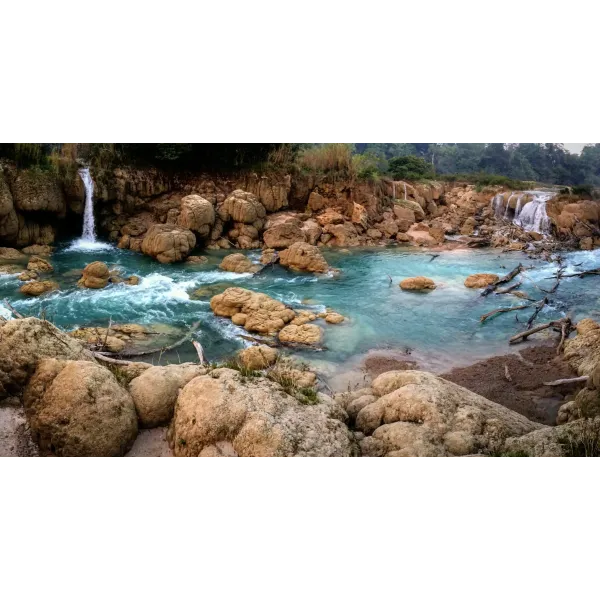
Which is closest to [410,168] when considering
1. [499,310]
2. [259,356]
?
[499,310]

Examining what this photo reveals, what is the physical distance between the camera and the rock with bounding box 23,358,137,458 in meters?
2.24

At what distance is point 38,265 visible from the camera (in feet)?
16.3

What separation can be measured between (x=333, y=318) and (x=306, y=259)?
4.69 ft

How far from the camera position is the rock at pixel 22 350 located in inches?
95.0

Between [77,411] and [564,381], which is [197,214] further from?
[564,381]

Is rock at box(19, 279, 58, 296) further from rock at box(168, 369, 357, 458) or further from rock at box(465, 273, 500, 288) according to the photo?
rock at box(465, 273, 500, 288)

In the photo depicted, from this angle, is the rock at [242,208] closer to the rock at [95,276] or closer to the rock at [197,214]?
the rock at [197,214]

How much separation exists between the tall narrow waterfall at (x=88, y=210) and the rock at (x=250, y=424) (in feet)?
13.1

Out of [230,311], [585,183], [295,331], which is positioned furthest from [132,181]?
[585,183]

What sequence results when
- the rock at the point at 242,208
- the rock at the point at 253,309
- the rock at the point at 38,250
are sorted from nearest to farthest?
1. the rock at the point at 253,309
2. the rock at the point at 38,250
3. the rock at the point at 242,208

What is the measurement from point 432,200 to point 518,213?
3.97 ft

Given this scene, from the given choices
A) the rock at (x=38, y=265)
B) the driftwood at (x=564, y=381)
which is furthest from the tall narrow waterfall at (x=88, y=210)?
the driftwood at (x=564, y=381)

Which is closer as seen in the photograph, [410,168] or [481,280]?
[481,280]
